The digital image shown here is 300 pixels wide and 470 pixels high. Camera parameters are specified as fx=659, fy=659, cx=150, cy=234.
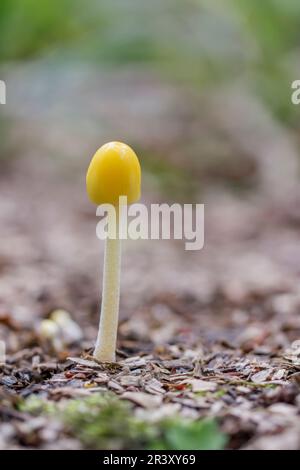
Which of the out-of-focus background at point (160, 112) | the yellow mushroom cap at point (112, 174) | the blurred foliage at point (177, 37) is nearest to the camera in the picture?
the yellow mushroom cap at point (112, 174)

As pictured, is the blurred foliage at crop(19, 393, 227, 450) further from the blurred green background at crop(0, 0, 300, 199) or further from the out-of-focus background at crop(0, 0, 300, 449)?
the blurred green background at crop(0, 0, 300, 199)

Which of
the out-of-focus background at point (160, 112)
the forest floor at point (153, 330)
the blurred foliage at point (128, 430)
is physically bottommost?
the blurred foliage at point (128, 430)

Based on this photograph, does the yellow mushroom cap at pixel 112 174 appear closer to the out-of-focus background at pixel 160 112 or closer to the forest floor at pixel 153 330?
the forest floor at pixel 153 330

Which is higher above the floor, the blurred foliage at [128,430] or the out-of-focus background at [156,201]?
the out-of-focus background at [156,201]

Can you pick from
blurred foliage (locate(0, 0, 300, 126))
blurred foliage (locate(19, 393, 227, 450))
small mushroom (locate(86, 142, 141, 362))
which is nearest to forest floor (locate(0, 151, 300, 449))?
blurred foliage (locate(19, 393, 227, 450))

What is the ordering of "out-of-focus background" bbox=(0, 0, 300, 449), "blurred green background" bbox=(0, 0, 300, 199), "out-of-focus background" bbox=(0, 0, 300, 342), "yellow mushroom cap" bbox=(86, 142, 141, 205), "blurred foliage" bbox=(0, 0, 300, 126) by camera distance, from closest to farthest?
"out-of-focus background" bbox=(0, 0, 300, 449), "yellow mushroom cap" bbox=(86, 142, 141, 205), "out-of-focus background" bbox=(0, 0, 300, 342), "blurred green background" bbox=(0, 0, 300, 199), "blurred foliage" bbox=(0, 0, 300, 126)

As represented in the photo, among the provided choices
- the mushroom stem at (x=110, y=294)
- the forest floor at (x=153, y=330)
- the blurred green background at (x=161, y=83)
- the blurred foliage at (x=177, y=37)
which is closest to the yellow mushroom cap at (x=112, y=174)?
the mushroom stem at (x=110, y=294)

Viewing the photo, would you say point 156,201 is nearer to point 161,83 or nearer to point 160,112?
point 160,112
